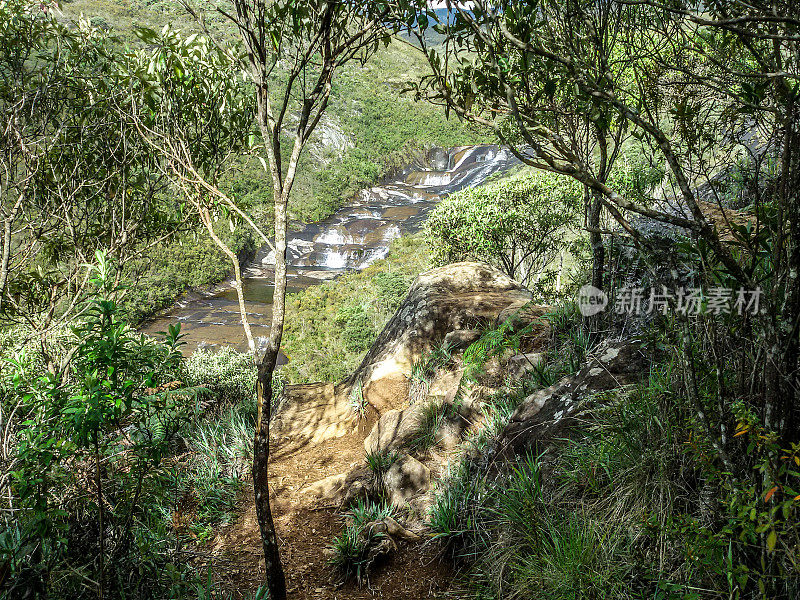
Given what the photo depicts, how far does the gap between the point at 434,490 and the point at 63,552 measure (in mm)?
2496

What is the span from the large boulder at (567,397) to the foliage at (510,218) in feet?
20.5

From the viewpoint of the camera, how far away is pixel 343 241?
30.2 meters

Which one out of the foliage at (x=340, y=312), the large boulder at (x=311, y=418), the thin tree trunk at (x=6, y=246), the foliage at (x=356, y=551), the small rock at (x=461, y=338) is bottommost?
the foliage at (x=340, y=312)

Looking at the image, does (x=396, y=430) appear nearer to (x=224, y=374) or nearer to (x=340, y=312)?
(x=224, y=374)

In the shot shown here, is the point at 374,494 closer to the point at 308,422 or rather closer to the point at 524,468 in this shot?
the point at 524,468

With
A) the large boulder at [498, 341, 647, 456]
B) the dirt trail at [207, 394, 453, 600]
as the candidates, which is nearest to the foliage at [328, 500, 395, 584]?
the dirt trail at [207, 394, 453, 600]

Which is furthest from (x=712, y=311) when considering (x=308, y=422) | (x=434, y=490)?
(x=308, y=422)

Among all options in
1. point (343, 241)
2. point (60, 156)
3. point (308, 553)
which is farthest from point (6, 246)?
point (343, 241)

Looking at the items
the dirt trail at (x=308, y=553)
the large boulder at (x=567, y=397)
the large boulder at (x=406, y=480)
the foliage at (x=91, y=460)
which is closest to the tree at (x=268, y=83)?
the dirt trail at (x=308, y=553)

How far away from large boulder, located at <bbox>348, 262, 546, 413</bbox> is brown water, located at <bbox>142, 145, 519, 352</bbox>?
929cm

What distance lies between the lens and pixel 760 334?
1856 mm

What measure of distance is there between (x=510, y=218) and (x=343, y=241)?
21.1 meters

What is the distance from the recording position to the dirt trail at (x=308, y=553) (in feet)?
11.6

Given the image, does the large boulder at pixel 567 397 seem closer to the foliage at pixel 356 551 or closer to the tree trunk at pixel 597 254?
the tree trunk at pixel 597 254
